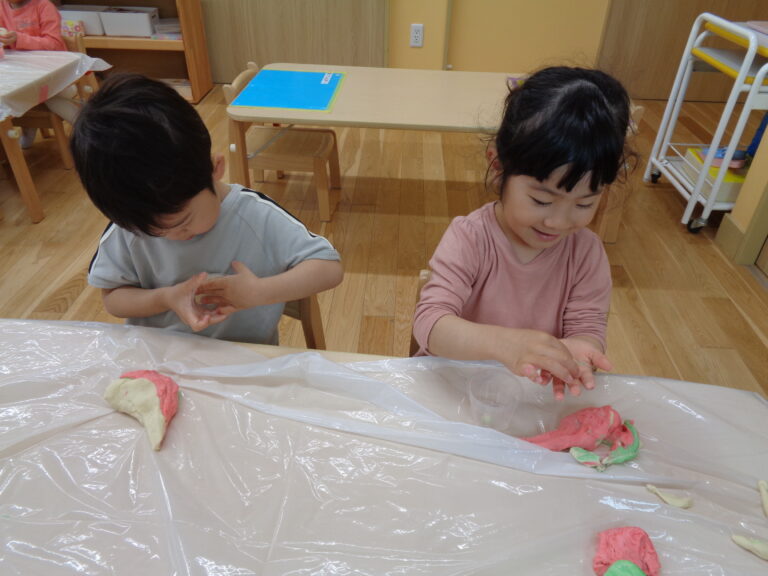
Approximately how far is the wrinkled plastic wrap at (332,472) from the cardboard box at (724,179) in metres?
1.81

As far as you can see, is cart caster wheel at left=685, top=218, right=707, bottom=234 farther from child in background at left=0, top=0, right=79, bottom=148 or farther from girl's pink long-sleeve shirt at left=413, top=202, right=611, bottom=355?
child in background at left=0, top=0, right=79, bottom=148

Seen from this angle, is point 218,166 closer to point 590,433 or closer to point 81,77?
point 590,433

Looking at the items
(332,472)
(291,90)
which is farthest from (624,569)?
(291,90)

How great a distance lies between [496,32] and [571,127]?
326 cm

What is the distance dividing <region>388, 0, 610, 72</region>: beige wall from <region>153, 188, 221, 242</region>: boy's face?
10.0 feet

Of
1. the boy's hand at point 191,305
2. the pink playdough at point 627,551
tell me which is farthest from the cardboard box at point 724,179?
the boy's hand at point 191,305

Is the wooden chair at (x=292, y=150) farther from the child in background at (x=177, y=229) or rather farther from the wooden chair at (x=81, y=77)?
the child in background at (x=177, y=229)

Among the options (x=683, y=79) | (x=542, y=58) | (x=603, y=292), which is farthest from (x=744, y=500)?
(x=542, y=58)

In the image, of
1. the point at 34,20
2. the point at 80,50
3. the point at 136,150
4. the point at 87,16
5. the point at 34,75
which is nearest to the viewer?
the point at 136,150

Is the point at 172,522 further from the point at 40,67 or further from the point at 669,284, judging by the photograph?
the point at 40,67

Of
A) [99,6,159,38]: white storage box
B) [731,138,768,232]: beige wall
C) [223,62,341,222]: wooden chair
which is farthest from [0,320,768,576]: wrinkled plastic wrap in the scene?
[99,6,159,38]: white storage box

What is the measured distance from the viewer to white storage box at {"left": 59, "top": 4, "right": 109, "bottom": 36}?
122 inches

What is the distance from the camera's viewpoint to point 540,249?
2.61 feet

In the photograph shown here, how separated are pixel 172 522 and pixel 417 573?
24 cm
